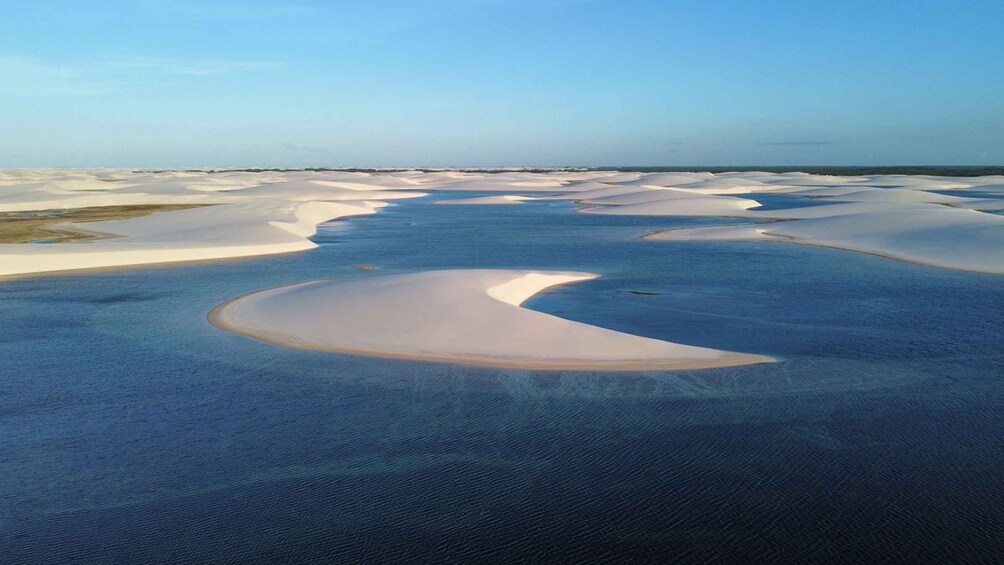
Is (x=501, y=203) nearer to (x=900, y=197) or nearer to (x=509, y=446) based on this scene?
(x=900, y=197)

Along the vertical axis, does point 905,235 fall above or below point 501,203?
above

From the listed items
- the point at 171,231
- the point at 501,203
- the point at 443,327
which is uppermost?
the point at 443,327

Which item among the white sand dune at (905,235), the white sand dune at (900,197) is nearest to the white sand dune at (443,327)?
the white sand dune at (905,235)

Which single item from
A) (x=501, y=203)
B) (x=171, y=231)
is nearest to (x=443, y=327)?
(x=171, y=231)

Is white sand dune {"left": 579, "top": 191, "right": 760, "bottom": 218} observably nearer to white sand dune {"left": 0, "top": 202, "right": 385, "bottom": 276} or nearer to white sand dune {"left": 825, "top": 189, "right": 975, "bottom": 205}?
white sand dune {"left": 825, "top": 189, "right": 975, "bottom": 205}

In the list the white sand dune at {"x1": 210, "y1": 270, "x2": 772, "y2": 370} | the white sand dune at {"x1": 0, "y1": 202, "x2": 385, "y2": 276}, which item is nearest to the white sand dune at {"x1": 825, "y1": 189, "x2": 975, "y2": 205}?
the white sand dune at {"x1": 0, "y1": 202, "x2": 385, "y2": 276}

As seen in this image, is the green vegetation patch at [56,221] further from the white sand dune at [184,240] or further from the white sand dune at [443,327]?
the white sand dune at [443,327]

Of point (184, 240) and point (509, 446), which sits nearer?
point (509, 446)
